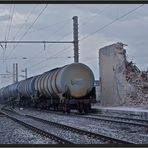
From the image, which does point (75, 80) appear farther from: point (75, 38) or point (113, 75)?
point (113, 75)

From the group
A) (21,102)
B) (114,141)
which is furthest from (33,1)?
(21,102)

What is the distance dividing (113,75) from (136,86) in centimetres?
217

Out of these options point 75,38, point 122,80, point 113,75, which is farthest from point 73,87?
point 113,75

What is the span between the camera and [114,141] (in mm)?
12070

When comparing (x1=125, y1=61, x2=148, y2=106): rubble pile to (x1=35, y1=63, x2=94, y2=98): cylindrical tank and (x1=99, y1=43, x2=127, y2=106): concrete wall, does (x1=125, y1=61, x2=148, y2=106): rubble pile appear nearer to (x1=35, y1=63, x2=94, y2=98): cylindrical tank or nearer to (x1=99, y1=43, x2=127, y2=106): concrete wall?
(x1=99, y1=43, x2=127, y2=106): concrete wall

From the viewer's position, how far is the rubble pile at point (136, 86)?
34.8 metres

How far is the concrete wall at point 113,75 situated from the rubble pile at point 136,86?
60cm

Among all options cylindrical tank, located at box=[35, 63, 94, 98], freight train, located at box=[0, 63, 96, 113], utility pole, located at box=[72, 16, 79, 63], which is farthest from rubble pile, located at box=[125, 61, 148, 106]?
cylindrical tank, located at box=[35, 63, 94, 98]

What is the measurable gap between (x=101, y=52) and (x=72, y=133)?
79.2 ft

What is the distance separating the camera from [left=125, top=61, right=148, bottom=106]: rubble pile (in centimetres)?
→ 3484

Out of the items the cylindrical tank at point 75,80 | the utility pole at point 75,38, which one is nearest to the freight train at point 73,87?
the cylindrical tank at point 75,80

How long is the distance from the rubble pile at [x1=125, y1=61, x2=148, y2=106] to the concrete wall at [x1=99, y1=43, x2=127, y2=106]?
602mm

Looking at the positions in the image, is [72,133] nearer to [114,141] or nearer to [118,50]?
[114,141]

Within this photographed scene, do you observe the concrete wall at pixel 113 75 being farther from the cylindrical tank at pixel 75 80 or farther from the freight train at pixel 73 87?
the cylindrical tank at pixel 75 80
